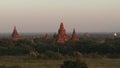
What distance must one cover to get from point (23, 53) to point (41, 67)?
20.4 m

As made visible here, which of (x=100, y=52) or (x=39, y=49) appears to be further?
(x=39, y=49)

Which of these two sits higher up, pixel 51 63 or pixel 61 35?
pixel 61 35

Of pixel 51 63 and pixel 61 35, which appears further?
pixel 61 35

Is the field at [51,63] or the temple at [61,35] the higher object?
the temple at [61,35]

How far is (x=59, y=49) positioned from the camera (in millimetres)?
50094

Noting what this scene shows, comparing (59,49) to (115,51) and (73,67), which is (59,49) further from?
(73,67)

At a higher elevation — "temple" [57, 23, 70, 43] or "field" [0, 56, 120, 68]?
"temple" [57, 23, 70, 43]

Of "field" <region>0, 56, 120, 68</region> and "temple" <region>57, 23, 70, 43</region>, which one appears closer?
"field" <region>0, 56, 120, 68</region>

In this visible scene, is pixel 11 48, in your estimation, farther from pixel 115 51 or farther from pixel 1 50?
pixel 115 51

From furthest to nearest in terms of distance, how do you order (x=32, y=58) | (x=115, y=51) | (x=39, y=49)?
(x=39, y=49) < (x=115, y=51) < (x=32, y=58)

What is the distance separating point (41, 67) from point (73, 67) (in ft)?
28.0

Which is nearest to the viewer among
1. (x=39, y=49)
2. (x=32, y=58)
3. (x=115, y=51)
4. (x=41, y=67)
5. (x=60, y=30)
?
(x=41, y=67)

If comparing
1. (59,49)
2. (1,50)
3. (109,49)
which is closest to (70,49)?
(59,49)

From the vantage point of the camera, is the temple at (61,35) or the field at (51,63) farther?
the temple at (61,35)
